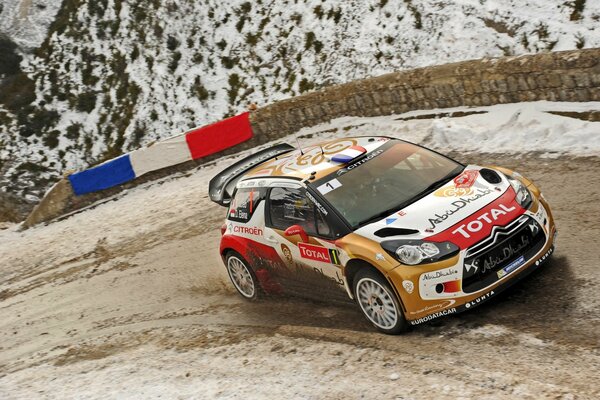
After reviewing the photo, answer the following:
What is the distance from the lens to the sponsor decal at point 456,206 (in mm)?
5914

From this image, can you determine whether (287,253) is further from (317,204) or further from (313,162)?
(313,162)

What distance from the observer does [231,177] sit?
929 centimetres

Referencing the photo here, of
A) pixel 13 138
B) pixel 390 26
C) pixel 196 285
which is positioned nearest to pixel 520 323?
pixel 196 285

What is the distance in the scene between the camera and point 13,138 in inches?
1078

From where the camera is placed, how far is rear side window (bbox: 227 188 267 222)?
753cm

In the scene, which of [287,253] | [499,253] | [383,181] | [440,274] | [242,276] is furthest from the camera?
[242,276]

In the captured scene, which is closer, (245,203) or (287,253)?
(287,253)

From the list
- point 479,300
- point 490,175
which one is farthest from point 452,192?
point 479,300

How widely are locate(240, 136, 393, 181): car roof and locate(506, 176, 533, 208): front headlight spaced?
1.55 m

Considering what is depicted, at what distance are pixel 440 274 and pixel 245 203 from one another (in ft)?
9.52

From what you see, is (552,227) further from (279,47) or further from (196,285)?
(279,47)

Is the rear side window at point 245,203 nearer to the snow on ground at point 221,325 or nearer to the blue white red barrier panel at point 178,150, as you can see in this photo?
the snow on ground at point 221,325

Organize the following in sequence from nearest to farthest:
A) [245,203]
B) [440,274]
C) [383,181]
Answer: [440,274] < [383,181] < [245,203]

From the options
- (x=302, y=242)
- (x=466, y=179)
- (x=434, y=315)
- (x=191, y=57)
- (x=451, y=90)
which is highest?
(x=191, y=57)
